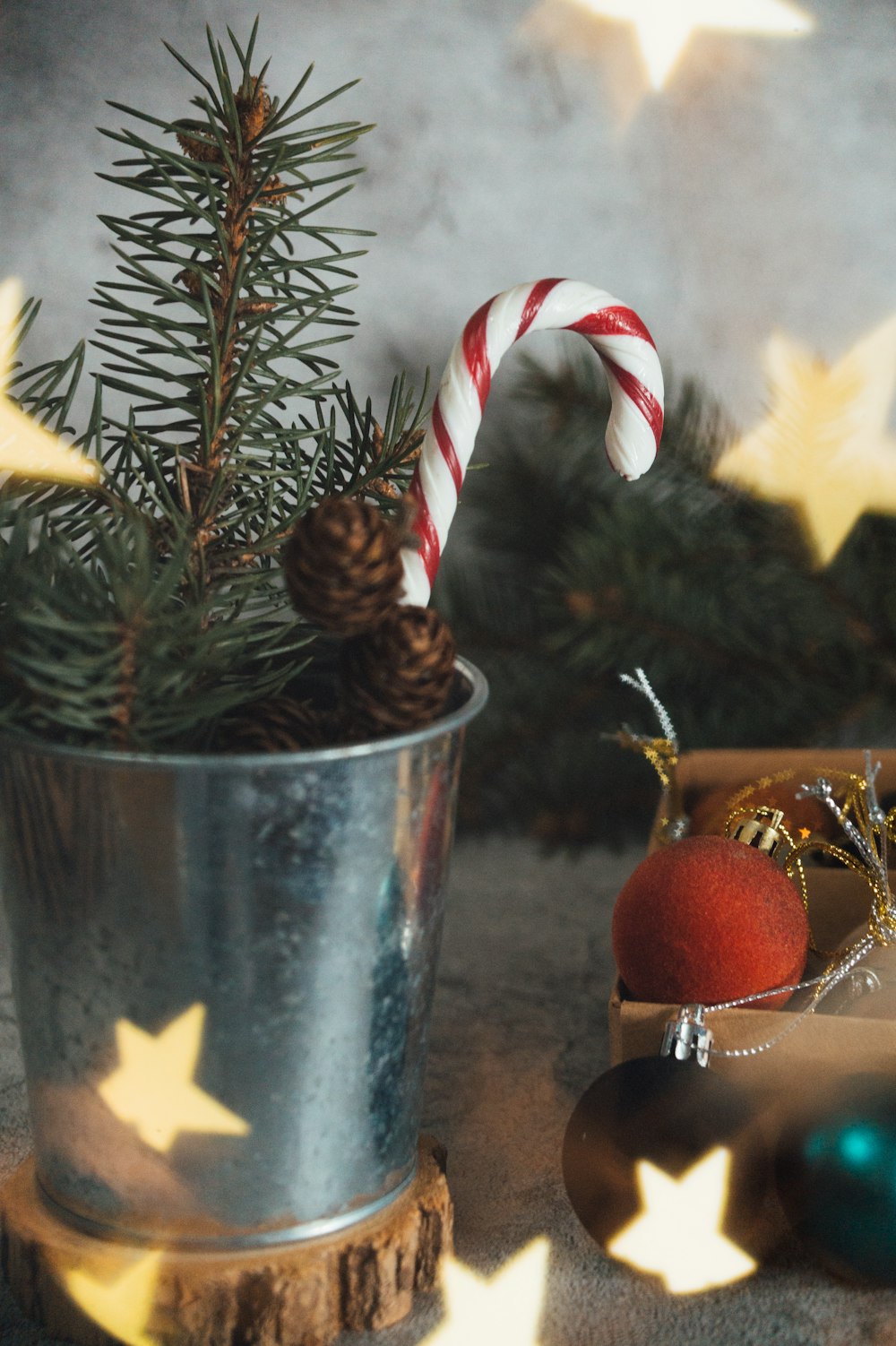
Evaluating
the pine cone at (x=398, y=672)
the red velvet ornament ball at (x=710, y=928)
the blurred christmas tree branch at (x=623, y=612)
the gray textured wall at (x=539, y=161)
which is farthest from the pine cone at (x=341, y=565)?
the gray textured wall at (x=539, y=161)

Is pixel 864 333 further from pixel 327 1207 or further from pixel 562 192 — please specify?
pixel 327 1207

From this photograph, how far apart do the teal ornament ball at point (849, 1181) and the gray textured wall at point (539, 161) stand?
1.97 feet

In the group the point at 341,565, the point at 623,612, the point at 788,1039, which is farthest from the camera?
the point at 623,612

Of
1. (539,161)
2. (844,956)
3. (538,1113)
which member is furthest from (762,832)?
(539,161)

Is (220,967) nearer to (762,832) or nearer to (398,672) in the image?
(398,672)

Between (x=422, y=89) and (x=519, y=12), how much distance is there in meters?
0.08

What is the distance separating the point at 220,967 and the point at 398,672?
114 millimetres

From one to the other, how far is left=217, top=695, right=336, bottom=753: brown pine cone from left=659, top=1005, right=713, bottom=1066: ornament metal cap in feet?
0.59

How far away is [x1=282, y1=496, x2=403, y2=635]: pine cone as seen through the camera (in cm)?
39

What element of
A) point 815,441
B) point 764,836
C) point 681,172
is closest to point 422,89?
point 681,172

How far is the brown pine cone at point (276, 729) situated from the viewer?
42 centimetres

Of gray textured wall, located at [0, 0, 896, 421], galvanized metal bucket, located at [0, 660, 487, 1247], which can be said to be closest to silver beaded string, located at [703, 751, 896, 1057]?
galvanized metal bucket, located at [0, 660, 487, 1247]

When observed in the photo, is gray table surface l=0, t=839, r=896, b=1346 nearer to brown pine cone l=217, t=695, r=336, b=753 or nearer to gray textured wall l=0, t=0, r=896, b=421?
brown pine cone l=217, t=695, r=336, b=753

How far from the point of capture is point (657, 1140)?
0.45m
